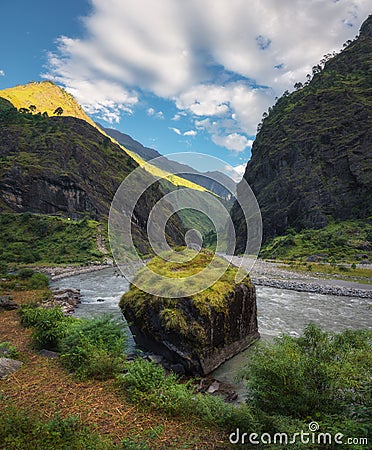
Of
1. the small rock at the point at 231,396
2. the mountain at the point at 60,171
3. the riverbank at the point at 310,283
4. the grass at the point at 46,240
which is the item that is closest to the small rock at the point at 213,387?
the small rock at the point at 231,396

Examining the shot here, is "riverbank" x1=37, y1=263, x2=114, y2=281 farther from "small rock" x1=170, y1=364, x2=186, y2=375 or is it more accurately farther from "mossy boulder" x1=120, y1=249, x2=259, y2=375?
"small rock" x1=170, y1=364, x2=186, y2=375

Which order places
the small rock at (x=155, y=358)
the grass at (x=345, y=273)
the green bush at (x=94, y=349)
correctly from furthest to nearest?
the grass at (x=345, y=273) → the small rock at (x=155, y=358) → the green bush at (x=94, y=349)

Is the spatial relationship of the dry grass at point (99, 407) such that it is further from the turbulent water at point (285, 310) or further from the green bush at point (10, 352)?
the turbulent water at point (285, 310)

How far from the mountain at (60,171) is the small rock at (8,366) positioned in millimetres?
71456

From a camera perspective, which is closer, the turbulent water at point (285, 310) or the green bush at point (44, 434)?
the green bush at point (44, 434)

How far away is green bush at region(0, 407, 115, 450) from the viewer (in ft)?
14.4

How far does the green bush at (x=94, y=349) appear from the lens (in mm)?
7750

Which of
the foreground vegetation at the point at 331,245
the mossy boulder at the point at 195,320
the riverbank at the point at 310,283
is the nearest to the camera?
the mossy boulder at the point at 195,320

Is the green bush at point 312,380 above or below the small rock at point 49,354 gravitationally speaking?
above

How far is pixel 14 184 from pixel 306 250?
82.4 m

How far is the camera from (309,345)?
21.0ft

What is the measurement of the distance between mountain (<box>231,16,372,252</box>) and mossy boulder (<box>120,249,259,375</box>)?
2929 inches

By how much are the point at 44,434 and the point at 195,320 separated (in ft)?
21.8

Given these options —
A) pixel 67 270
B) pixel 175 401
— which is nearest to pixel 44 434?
pixel 175 401
